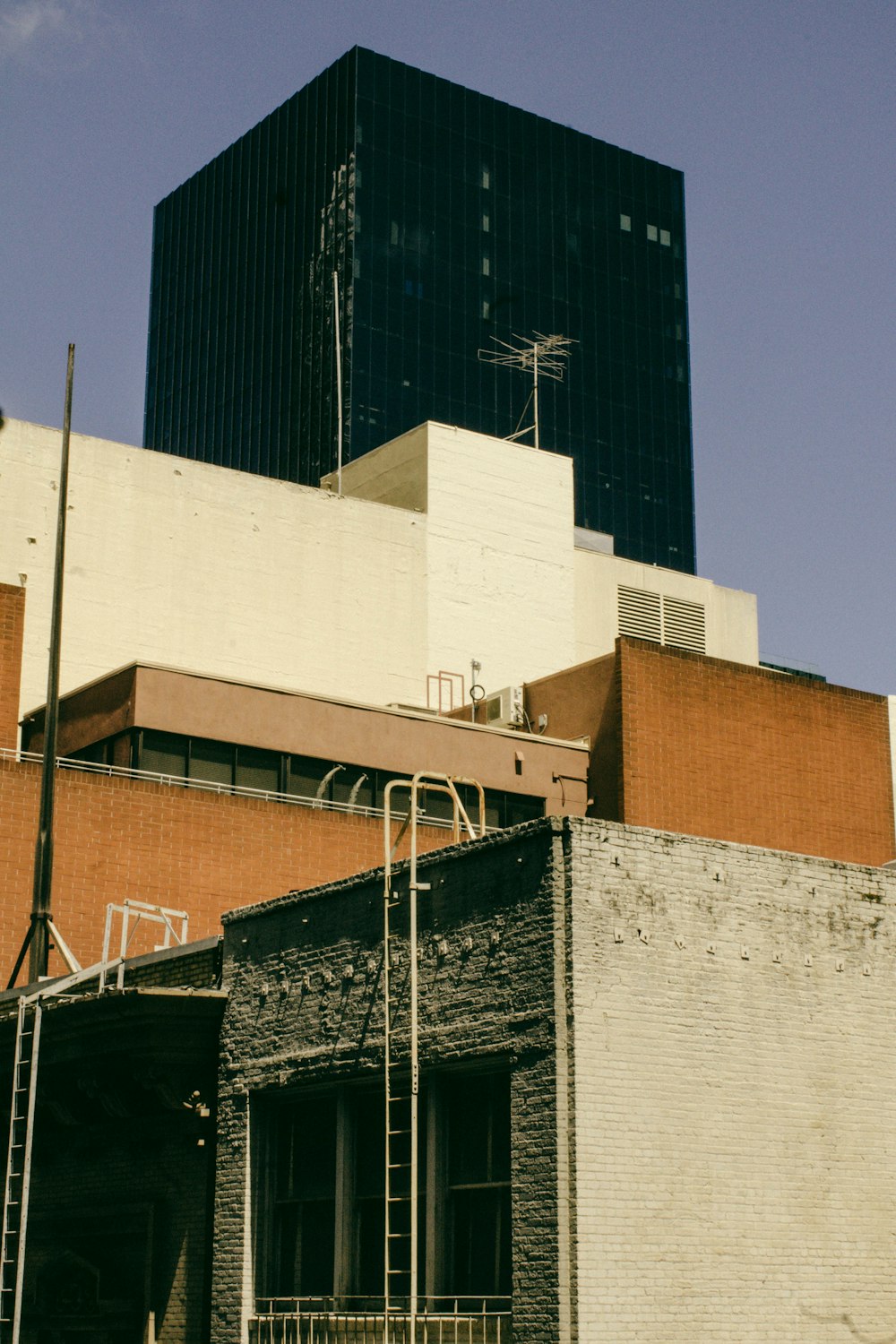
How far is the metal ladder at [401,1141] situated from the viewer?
18156 millimetres

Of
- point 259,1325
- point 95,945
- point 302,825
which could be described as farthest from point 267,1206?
point 302,825

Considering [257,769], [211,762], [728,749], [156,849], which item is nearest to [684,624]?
[728,749]

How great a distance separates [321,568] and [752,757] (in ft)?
43.0

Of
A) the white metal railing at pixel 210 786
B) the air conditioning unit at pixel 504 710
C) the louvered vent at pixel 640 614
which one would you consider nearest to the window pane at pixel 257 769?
the white metal railing at pixel 210 786

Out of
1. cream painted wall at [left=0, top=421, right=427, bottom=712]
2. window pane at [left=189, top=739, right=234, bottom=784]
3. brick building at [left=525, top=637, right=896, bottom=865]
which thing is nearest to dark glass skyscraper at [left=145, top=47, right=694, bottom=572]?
cream painted wall at [left=0, top=421, right=427, bottom=712]

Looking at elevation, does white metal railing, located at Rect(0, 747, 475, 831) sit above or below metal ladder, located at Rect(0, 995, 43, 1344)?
above

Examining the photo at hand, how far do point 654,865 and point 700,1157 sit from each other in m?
2.70

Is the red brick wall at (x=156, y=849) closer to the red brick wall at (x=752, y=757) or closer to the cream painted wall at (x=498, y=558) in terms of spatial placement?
the red brick wall at (x=752, y=757)

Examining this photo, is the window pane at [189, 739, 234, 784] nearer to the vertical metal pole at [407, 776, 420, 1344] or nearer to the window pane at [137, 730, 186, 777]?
the window pane at [137, 730, 186, 777]

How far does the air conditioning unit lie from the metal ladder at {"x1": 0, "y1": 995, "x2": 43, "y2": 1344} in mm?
21289

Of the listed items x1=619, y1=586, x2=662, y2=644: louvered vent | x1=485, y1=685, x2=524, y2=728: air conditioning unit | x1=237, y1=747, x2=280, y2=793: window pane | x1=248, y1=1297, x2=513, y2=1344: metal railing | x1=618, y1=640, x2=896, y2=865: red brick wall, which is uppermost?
x1=619, y1=586, x2=662, y2=644: louvered vent

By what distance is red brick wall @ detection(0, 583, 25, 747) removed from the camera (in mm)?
35562

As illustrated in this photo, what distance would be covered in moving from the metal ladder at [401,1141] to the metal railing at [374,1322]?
12 cm

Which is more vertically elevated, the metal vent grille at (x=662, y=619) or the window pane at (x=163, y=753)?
the metal vent grille at (x=662, y=619)
